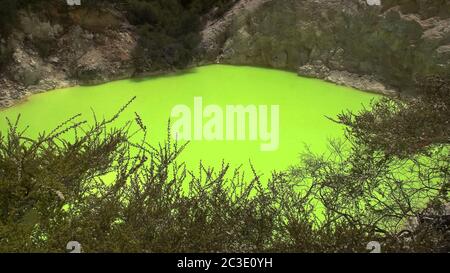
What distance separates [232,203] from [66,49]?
10.4 ft

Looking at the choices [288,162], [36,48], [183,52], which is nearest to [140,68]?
[183,52]

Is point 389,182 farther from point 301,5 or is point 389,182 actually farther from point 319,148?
point 301,5

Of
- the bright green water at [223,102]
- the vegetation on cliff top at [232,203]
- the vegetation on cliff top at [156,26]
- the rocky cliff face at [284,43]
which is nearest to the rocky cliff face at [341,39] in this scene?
the rocky cliff face at [284,43]

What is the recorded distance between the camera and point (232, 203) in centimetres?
314

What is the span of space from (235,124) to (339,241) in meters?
1.55

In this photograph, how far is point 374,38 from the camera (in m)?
5.64

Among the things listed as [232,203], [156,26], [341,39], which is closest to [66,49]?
[156,26]

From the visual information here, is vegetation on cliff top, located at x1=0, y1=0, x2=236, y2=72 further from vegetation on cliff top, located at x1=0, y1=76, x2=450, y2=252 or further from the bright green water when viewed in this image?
vegetation on cliff top, located at x1=0, y1=76, x2=450, y2=252

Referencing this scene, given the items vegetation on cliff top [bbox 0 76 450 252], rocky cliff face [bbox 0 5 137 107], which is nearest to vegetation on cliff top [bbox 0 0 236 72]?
rocky cliff face [bbox 0 5 137 107]

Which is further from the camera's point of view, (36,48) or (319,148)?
(36,48)

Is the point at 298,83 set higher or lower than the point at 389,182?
higher

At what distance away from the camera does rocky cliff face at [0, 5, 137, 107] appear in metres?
5.05

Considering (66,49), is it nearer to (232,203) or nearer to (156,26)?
(156,26)

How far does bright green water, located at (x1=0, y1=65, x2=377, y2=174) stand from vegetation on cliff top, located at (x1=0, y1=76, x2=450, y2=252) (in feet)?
0.89
